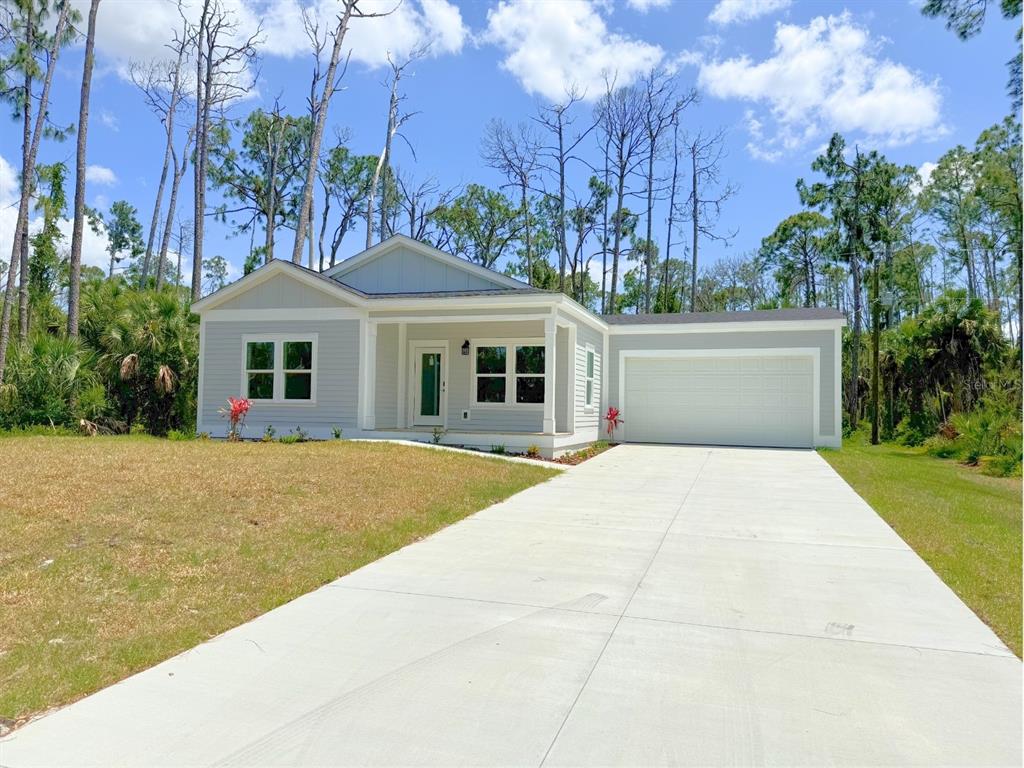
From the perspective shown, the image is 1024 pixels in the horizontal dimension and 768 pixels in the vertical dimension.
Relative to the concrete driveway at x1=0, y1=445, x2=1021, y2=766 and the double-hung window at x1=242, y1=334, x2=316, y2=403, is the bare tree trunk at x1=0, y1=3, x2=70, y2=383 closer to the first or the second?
the double-hung window at x1=242, y1=334, x2=316, y2=403


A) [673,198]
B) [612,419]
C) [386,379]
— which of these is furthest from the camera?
[673,198]

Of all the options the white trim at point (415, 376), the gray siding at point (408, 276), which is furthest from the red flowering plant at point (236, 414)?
the gray siding at point (408, 276)

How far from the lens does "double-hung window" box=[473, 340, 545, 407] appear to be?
15.6 m

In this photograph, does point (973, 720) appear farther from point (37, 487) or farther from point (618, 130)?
point (618, 130)

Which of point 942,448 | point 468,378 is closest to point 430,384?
point 468,378

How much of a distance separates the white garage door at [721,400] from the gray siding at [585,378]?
98 centimetres

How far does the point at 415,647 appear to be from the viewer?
3965 millimetres

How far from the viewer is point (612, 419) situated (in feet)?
57.6

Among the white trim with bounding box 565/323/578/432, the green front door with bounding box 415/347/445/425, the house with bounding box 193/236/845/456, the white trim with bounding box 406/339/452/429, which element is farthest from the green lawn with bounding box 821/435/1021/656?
the green front door with bounding box 415/347/445/425

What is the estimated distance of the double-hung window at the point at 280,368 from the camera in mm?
15055

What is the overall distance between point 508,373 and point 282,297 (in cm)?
524

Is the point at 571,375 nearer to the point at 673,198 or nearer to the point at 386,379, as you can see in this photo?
the point at 386,379

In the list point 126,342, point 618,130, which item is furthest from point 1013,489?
point 618,130

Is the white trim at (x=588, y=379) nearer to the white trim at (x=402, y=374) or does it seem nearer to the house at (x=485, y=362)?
the house at (x=485, y=362)
